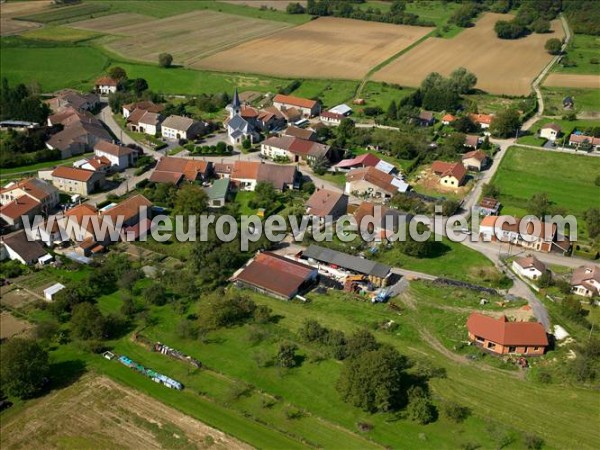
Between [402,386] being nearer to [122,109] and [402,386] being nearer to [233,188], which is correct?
[233,188]

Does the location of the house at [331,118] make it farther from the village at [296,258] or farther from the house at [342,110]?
the house at [342,110]

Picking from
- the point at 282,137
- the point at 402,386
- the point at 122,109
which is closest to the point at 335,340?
the point at 402,386

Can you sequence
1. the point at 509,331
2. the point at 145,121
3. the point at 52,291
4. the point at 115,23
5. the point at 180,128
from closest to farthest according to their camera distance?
the point at 509,331 → the point at 52,291 → the point at 180,128 → the point at 145,121 → the point at 115,23

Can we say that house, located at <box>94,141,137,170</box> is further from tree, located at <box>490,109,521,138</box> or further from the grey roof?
tree, located at <box>490,109,521,138</box>

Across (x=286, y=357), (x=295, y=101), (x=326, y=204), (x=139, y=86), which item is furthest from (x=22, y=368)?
(x=139, y=86)

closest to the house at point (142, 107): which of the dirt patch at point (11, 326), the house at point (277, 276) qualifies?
the house at point (277, 276)

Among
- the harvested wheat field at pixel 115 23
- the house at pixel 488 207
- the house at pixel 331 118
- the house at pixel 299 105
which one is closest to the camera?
the house at pixel 488 207

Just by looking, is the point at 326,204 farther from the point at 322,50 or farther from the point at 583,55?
the point at 583,55
